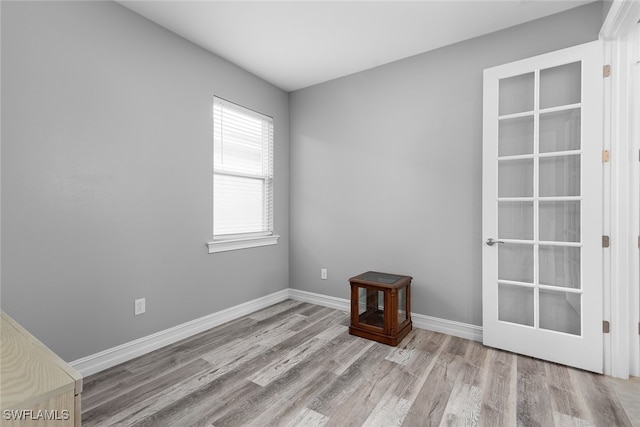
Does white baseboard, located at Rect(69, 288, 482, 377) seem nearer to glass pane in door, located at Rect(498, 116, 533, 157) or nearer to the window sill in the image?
the window sill

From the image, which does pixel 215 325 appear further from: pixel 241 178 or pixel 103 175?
pixel 103 175

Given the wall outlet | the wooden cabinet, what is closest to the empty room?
the wall outlet

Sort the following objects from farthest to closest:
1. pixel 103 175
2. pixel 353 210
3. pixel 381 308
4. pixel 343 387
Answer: pixel 353 210 → pixel 381 308 → pixel 103 175 → pixel 343 387

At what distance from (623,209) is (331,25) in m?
2.49

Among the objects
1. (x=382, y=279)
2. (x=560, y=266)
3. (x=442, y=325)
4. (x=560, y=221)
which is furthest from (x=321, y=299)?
(x=560, y=221)

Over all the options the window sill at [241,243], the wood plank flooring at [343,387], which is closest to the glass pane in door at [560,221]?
the wood plank flooring at [343,387]

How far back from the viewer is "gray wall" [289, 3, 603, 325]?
2666 millimetres

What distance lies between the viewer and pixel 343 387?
1.98m

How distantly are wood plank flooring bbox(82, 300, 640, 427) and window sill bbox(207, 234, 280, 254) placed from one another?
32.2 inches

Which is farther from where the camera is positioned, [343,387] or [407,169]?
[407,169]

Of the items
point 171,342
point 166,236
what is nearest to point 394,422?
point 171,342

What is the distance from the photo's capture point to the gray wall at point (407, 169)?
267cm

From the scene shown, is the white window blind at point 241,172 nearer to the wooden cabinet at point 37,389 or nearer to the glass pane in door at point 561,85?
the wooden cabinet at point 37,389

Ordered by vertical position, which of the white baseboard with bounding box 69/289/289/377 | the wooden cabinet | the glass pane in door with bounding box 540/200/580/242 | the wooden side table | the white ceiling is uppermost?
the white ceiling
